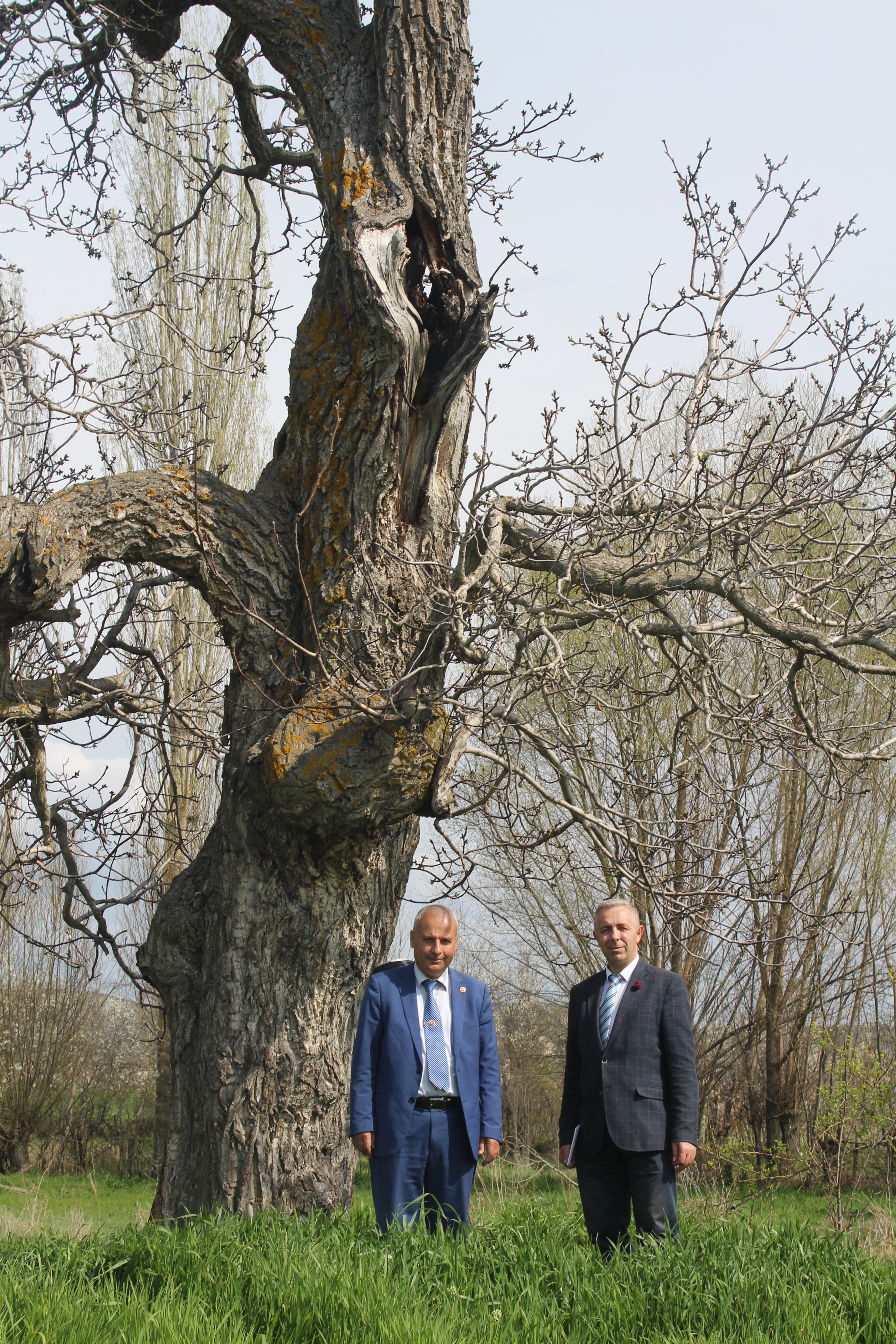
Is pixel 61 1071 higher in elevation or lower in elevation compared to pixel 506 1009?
lower

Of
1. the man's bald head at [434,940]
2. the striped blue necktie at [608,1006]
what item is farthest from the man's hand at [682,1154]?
the man's bald head at [434,940]

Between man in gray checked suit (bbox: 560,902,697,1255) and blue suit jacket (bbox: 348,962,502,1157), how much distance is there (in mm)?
321

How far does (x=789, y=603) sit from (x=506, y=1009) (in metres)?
9.33

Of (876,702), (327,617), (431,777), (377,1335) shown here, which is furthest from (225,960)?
(876,702)

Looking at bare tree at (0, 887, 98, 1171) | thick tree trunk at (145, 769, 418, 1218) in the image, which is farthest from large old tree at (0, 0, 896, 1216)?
bare tree at (0, 887, 98, 1171)

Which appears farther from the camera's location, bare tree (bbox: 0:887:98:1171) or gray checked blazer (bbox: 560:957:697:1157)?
bare tree (bbox: 0:887:98:1171)

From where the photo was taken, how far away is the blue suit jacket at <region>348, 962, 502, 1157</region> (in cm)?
392

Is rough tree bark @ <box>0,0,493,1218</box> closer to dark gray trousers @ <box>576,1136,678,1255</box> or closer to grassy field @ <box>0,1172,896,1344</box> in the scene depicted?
grassy field @ <box>0,1172,896,1344</box>

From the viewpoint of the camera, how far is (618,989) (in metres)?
4.07

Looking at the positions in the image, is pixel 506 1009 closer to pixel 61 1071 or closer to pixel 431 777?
pixel 61 1071

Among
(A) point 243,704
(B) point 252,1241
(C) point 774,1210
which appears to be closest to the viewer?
(B) point 252,1241

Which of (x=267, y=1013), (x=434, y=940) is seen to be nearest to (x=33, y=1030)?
(x=267, y=1013)

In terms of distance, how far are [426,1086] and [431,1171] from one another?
1.05 ft

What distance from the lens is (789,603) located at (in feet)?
15.3
